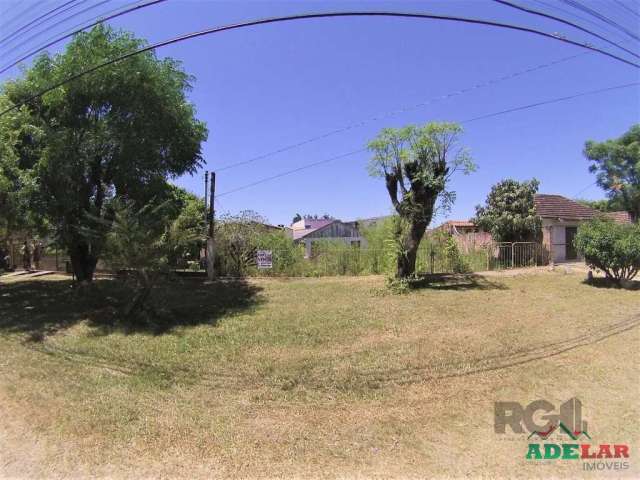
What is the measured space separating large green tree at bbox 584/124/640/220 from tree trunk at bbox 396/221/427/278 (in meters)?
23.1

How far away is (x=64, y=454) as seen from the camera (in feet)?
A: 11.6

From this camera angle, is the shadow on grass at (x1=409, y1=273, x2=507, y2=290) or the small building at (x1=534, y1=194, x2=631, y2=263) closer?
the shadow on grass at (x1=409, y1=273, x2=507, y2=290)

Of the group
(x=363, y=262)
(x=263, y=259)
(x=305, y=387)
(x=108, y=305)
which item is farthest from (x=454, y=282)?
(x=108, y=305)

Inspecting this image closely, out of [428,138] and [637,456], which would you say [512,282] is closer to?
[428,138]

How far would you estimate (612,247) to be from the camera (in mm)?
12836

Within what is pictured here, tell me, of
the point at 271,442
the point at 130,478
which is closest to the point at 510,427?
the point at 271,442

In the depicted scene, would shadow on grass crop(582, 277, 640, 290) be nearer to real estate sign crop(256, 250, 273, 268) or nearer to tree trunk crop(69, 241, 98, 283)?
real estate sign crop(256, 250, 273, 268)

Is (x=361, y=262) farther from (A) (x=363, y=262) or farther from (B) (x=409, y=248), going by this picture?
(B) (x=409, y=248)

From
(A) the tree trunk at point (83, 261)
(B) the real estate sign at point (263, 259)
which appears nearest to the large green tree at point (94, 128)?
(A) the tree trunk at point (83, 261)

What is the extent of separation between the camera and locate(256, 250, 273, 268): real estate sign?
16.9 meters

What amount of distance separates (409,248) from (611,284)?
7.15 meters

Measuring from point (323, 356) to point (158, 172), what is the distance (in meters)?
8.92

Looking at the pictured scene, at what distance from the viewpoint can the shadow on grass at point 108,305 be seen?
335 inches

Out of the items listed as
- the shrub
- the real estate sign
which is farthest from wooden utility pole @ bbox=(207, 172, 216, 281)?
the shrub
